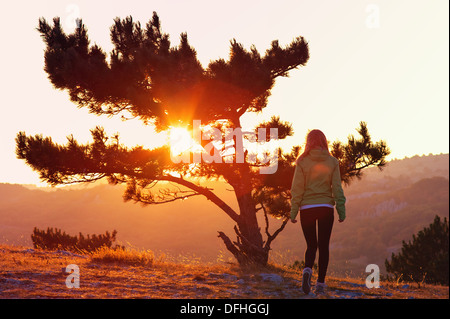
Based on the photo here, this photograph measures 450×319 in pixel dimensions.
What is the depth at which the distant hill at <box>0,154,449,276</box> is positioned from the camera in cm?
5816

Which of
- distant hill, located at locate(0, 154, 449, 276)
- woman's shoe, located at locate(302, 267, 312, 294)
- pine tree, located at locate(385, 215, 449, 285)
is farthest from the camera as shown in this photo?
distant hill, located at locate(0, 154, 449, 276)

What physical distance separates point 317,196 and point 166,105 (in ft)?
19.0

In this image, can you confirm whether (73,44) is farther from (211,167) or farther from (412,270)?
(412,270)

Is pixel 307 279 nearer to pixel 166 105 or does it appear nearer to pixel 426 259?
pixel 166 105

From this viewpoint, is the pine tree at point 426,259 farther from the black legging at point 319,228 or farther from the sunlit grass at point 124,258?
the black legging at point 319,228

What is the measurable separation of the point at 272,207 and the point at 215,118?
2838 millimetres

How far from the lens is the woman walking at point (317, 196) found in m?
6.20

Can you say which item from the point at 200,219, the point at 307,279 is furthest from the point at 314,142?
the point at 200,219

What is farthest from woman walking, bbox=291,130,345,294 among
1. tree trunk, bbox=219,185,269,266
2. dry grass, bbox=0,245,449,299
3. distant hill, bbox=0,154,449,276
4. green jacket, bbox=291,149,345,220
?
distant hill, bbox=0,154,449,276

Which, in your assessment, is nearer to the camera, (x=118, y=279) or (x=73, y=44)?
(x=118, y=279)

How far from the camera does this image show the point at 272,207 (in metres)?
12.1

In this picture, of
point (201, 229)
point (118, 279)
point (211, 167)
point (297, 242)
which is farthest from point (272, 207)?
point (201, 229)

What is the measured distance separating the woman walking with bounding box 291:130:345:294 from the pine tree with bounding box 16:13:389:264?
4.46 m

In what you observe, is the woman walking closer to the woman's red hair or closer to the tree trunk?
the woman's red hair
